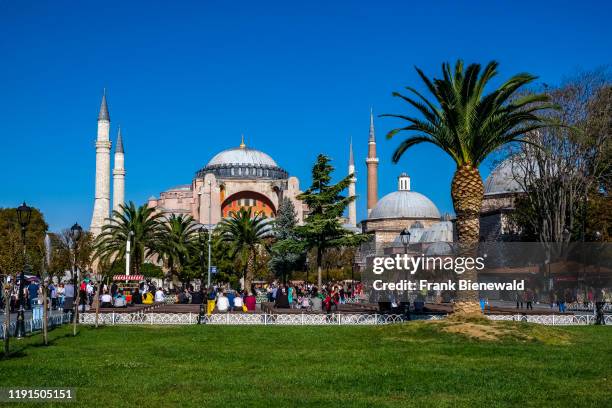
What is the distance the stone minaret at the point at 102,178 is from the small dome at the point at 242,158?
28390 mm

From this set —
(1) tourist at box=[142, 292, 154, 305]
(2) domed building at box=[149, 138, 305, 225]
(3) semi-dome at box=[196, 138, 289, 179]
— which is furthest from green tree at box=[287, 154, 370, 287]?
(3) semi-dome at box=[196, 138, 289, 179]

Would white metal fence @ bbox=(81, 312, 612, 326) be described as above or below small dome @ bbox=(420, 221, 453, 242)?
below

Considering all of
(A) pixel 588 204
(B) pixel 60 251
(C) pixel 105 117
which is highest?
(C) pixel 105 117

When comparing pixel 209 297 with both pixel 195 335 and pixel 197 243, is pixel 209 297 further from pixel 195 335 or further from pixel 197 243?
pixel 197 243

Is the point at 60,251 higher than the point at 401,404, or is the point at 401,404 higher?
the point at 60,251

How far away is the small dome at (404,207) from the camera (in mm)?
75750

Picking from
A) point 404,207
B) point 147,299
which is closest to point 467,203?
point 147,299

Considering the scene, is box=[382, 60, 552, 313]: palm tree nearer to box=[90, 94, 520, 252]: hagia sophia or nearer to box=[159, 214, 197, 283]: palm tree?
box=[159, 214, 197, 283]: palm tree

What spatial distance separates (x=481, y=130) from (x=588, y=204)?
2075 cm

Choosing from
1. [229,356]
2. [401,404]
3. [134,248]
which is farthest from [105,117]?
[401,404]

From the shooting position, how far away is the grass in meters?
8.47

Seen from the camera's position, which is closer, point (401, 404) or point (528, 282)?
point (401, 404)

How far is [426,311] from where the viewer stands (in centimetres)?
2203

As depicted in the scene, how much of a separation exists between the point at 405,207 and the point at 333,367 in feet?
216
